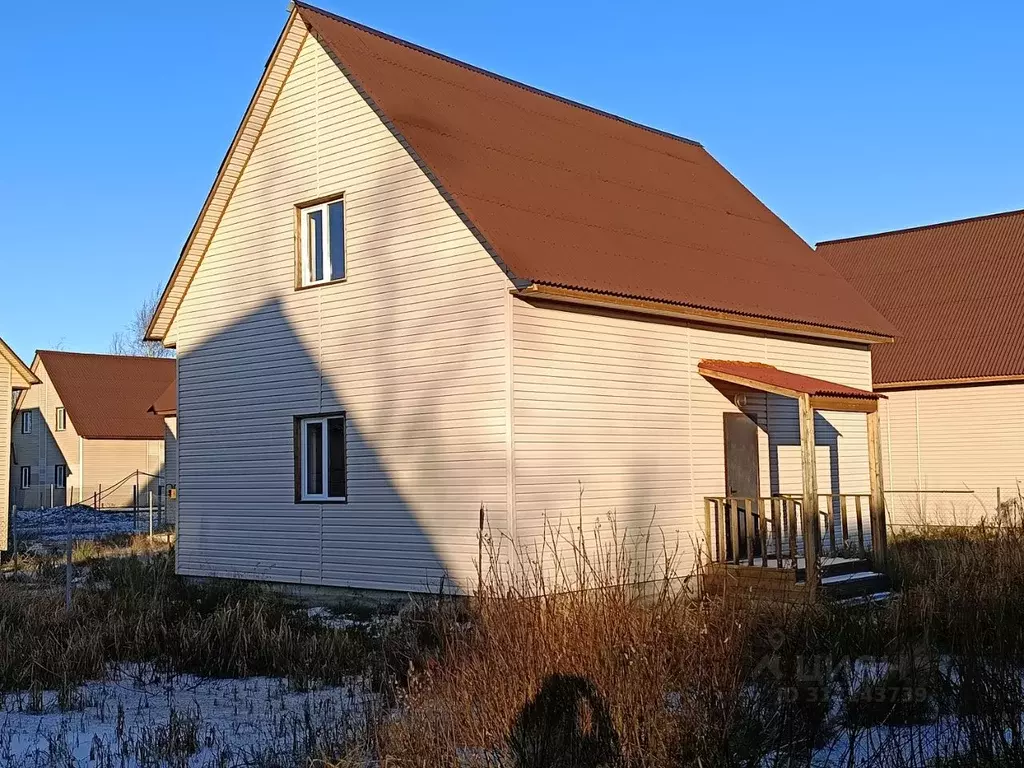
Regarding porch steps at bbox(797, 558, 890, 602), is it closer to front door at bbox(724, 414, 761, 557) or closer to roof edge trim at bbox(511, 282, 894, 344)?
front door at bbox(724, 414, 761, 557)

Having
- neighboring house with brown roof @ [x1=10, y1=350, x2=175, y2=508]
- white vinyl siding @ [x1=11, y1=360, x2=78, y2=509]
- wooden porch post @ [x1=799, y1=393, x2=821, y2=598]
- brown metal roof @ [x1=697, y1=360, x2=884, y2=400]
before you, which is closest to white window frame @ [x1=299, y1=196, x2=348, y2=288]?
brown metal roof @ [x1=697, y1=360, x2=884, y2=400]

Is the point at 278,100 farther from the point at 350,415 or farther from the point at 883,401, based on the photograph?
the point at 883,401

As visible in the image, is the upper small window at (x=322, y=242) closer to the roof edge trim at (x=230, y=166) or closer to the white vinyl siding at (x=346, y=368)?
the white vinyl siding at (x=346, y=368)

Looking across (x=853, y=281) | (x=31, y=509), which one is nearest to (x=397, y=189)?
(x=853, y=281)

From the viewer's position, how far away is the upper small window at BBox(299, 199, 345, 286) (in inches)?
622

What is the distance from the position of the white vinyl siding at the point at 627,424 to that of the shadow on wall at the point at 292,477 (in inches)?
39.9

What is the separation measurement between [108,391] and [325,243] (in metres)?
36.4

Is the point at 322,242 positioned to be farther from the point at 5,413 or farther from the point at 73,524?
the point at 73,524

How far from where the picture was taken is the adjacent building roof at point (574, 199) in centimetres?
1413

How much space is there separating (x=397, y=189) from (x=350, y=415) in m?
3.08

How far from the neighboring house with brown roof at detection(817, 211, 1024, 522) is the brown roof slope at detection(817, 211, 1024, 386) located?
30mm

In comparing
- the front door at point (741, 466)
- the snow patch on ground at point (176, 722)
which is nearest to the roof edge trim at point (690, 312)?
the front door at point (741, 466)

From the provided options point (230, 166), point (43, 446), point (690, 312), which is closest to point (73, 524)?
point (43, 446)

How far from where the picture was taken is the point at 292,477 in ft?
52.3
